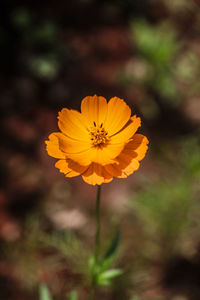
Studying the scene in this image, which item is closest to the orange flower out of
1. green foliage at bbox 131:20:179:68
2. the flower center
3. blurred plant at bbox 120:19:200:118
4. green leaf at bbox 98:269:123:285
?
the flower center

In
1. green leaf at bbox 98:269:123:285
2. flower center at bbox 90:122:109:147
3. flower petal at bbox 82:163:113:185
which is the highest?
flower center at bbox 90:122:109:147

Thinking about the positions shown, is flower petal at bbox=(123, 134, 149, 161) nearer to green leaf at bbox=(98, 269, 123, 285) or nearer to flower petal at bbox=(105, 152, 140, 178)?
flower petal at bbox=(105, 152, 140, 178)

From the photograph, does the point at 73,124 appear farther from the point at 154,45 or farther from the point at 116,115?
the point at 154,45

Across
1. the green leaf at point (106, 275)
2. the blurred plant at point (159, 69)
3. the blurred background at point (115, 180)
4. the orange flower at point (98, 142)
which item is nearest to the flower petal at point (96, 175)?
the orange flower at point (98, 142)

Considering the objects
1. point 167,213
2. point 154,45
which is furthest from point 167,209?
point 154,45

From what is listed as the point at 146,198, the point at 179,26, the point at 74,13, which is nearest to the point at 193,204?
the point at 146,198

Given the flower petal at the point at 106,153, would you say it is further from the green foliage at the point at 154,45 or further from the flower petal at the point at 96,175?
the green foliage at the point at 154,45
